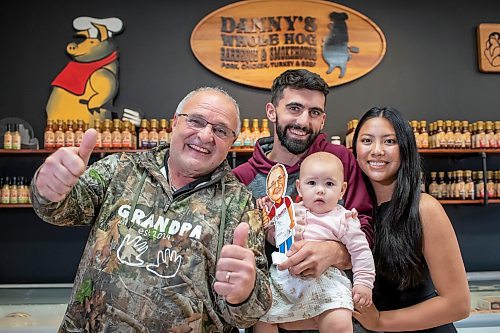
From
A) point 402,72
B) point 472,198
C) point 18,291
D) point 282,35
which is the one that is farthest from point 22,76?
point 472,198

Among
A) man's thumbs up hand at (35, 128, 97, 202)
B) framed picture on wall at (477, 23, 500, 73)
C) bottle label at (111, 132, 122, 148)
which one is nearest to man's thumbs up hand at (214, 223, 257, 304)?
man's thumbs up hand at (35, 128, 97, 202)

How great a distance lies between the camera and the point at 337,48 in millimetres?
4309

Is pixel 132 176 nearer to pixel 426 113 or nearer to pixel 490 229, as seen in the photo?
pixel 426 113

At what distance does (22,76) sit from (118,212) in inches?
139

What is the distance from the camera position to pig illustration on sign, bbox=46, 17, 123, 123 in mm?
4094

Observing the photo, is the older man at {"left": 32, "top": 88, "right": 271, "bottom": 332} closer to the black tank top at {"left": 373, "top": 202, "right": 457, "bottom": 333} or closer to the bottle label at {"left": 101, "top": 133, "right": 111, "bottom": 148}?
the black tank top at {"left": 373, "top": 202, "right": 457, "bottom": 333}

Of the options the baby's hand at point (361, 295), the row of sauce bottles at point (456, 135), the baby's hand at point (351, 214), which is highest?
the row of sauce bottles at point (456, 135)

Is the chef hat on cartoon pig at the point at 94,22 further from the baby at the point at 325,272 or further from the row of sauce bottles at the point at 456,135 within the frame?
the baby at the point at 325,272

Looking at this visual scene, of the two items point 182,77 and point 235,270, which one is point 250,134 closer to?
point 182,77

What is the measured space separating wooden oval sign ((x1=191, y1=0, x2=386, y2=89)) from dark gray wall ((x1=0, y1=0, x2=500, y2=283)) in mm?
118

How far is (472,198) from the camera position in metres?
3.84

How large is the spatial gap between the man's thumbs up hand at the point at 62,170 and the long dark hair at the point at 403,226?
1.08m

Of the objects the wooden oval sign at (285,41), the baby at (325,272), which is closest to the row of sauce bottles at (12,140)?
the wooden oval sign at (285,41)

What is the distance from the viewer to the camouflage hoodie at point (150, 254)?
1.20 meters
